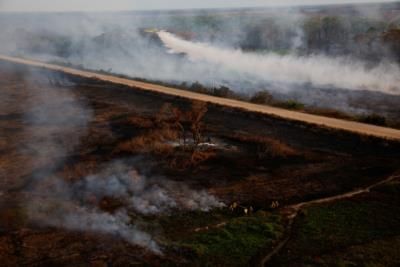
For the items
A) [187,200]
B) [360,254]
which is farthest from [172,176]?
[360,254]

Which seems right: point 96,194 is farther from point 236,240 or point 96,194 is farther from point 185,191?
point 236,240

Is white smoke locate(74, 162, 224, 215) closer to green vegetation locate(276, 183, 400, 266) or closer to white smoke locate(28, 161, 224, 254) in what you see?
white smoke locate(28, 161, 224, 254)

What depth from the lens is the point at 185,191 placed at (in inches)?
921

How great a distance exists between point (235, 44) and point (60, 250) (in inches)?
2881

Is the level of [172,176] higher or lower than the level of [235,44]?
lower

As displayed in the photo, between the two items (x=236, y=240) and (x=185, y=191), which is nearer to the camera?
(x=236, y=240)

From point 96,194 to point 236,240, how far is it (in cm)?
836

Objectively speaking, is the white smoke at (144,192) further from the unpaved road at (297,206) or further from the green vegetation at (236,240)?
the unpaved road at (297,206)

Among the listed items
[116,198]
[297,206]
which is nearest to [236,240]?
[297,206]

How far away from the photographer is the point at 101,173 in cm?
2581

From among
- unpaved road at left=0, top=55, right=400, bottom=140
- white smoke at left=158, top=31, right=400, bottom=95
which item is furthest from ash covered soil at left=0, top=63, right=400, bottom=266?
white smoke at left=158, top=31, right=400, bottom=95

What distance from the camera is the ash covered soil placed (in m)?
17.7

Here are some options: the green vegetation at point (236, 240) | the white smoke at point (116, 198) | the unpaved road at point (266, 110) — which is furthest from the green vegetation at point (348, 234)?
the unpaved road at point (266, 110)

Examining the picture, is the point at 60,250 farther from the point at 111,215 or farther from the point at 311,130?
the point at 311,130
